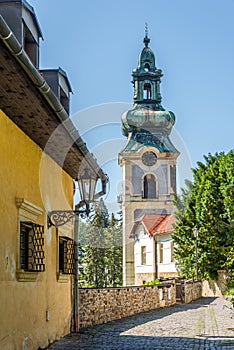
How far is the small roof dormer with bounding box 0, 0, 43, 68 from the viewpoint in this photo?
855cm

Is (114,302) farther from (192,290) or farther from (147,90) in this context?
(147,90)

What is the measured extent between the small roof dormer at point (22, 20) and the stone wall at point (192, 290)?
20313mm

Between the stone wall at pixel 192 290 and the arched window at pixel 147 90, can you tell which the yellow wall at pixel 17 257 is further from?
the arched window at pixel 147 90

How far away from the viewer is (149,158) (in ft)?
218

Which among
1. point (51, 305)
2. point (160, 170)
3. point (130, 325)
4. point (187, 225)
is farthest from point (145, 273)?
point (51, 305)

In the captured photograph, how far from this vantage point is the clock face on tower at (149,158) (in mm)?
66188

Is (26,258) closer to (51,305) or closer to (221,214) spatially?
(51,305)

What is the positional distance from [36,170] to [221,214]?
93.7 ft

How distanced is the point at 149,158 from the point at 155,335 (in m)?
53.4

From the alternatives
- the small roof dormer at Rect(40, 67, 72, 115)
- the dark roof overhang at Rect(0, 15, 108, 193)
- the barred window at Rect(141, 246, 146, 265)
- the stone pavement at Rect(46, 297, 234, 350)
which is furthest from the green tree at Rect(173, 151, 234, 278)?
the dark roof overhang at Rect(0, 15, 108, 193)

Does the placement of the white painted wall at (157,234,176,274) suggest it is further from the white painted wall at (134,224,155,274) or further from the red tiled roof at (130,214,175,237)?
the white painted wall at (134,224,155,274)

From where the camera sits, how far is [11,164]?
30.2 ft

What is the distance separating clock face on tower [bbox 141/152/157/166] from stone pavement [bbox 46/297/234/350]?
4885 cm

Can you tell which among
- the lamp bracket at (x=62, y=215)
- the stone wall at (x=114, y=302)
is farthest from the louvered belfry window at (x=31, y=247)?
the stone wall at (x=114, y=302)
